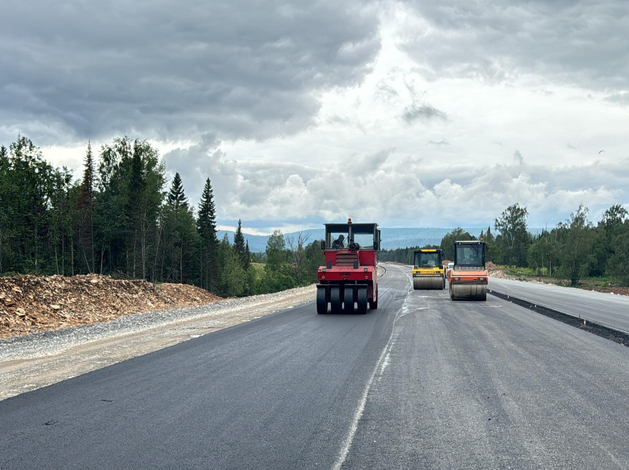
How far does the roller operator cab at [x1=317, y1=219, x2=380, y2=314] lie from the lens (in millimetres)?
20125

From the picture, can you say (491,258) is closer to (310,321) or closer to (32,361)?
(310,321)

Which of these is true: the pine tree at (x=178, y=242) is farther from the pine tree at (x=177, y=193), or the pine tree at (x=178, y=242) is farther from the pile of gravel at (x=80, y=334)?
the pile of gravel at (x=80, y=334)

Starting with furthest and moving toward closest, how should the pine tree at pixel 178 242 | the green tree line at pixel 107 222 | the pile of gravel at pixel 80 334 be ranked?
the pine tree at pixel 178 242 < the green tree line at pixel 107 222 < the pile of gravel at pixel 80 334

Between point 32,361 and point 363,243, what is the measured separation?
13.3 m

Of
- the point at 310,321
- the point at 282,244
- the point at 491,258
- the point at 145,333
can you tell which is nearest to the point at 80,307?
the point at 145,333

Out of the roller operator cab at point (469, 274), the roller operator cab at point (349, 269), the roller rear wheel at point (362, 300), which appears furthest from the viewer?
the roller operator cab at point (469, 274)

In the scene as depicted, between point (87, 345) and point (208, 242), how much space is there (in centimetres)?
6654

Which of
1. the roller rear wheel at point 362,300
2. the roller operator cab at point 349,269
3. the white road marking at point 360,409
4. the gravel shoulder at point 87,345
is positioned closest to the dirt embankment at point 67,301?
the gravel shoulder at point 87,345

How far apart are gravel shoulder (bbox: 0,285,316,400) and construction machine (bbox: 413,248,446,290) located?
21.1 meters

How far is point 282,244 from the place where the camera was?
107 meters

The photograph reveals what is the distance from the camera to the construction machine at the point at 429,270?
3903cm

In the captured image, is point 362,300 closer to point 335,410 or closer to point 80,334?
point 80,334

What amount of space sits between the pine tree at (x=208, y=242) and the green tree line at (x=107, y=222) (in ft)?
0.49

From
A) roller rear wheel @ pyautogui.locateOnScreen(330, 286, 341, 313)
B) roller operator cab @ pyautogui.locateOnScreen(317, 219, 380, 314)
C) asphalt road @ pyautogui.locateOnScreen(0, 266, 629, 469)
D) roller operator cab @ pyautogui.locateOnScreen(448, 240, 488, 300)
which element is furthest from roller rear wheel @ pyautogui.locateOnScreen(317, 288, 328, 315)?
roller operator cab @ pyautogui.locateOnScreen(448, 240, 488, 300)
